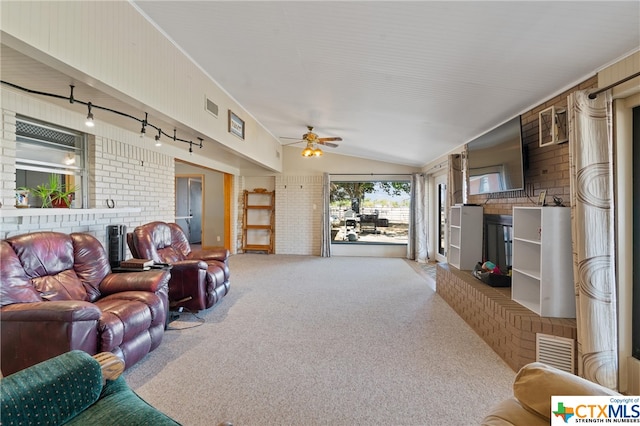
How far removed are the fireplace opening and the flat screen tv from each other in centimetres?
37

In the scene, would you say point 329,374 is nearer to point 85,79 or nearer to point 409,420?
point 409,420

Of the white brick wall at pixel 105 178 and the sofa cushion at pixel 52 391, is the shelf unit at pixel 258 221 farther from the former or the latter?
the sofa cushion at pixel 52 391

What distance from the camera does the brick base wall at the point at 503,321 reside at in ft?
7.24

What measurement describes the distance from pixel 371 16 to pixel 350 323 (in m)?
2.74

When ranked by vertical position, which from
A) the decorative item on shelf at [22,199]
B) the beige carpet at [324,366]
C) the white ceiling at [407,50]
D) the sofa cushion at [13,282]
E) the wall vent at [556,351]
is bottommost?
the beige carpet at [324,366]

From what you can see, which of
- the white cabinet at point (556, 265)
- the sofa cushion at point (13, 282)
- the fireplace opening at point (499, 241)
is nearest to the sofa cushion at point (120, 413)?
the sofa cushion at point (13, 282)

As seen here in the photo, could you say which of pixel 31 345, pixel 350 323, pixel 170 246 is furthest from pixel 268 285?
pixel 31 345

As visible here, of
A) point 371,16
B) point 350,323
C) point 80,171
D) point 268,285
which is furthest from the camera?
point 268,285

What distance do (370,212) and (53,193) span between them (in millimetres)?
6110

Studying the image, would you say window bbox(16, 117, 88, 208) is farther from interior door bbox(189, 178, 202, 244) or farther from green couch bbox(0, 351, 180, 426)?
interior door bbox(189, 178, 202, 244)

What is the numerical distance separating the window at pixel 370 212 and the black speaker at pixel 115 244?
499cm

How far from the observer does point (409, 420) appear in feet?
5.64

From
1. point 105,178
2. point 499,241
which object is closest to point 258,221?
point 105,178

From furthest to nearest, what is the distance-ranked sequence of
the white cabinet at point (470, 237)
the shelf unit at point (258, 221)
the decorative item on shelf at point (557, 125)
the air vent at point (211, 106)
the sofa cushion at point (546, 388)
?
the shelf unit at point (258, 221) → the white cabinet at point (470, 237) → the air vent at point (211, 106) → the decorative item on shelf at point (557, 125) → the sofa cushion at point (546, 388)
